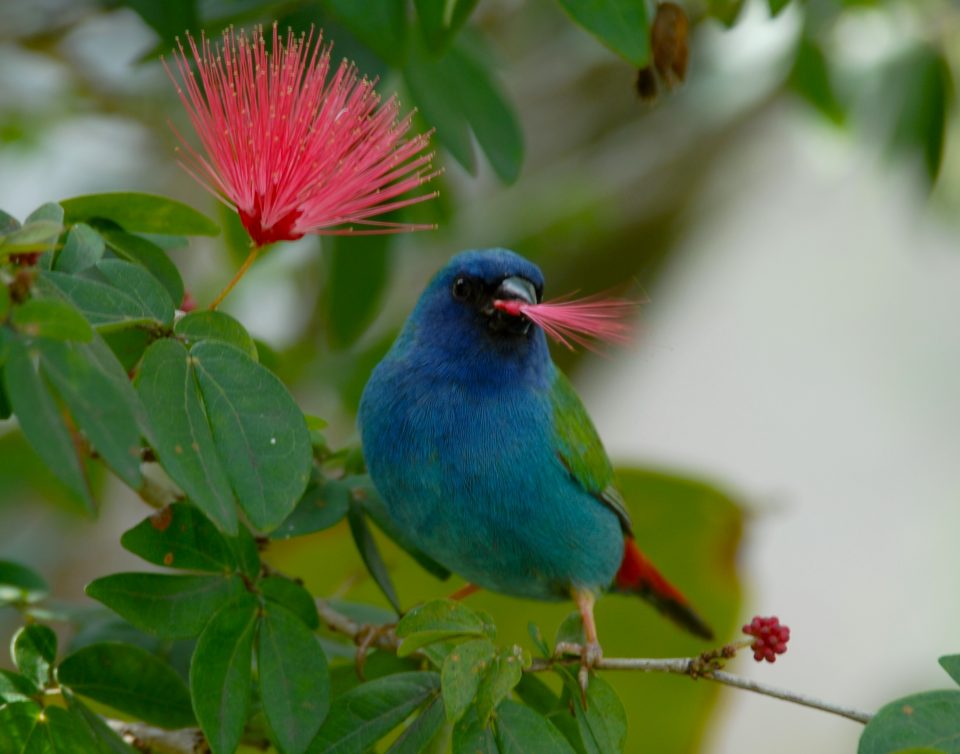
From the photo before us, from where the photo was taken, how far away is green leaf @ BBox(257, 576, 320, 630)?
6.72ft

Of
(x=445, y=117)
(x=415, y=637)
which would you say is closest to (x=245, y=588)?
(x=415, y=637)

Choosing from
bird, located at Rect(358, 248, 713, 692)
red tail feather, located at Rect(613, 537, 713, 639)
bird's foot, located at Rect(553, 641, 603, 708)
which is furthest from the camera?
red tail feather, located at Rect(613, 537, 713, 639)

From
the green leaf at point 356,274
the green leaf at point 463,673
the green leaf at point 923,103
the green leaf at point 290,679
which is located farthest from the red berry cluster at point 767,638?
the green leaf at point 923,103

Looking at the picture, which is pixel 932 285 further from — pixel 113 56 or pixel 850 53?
pixel 113 56

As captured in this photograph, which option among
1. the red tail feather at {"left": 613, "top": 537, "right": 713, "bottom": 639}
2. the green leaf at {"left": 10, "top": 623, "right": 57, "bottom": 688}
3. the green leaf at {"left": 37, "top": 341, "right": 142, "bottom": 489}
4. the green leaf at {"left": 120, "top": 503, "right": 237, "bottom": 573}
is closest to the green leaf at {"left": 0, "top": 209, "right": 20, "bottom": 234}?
the green leaf at {"left": 37, "top": 341, "right": 142, "bottom": 489}

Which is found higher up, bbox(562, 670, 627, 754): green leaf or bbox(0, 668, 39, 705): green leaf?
bbox(562, 670, 627, 754): green leaf

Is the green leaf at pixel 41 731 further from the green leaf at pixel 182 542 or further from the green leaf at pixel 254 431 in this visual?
the green leaf at pixel 254 431

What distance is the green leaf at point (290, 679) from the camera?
183 centimetres

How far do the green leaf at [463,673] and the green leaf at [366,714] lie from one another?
0.21 m

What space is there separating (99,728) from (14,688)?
14cm

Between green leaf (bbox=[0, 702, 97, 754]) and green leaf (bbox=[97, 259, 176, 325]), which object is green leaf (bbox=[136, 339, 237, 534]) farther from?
green leaf (bbox=[0, 702, 97, 754])

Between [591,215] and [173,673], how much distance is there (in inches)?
122

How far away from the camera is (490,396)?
2576mm

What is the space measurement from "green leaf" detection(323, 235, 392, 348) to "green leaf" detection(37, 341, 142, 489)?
5.78 ft
